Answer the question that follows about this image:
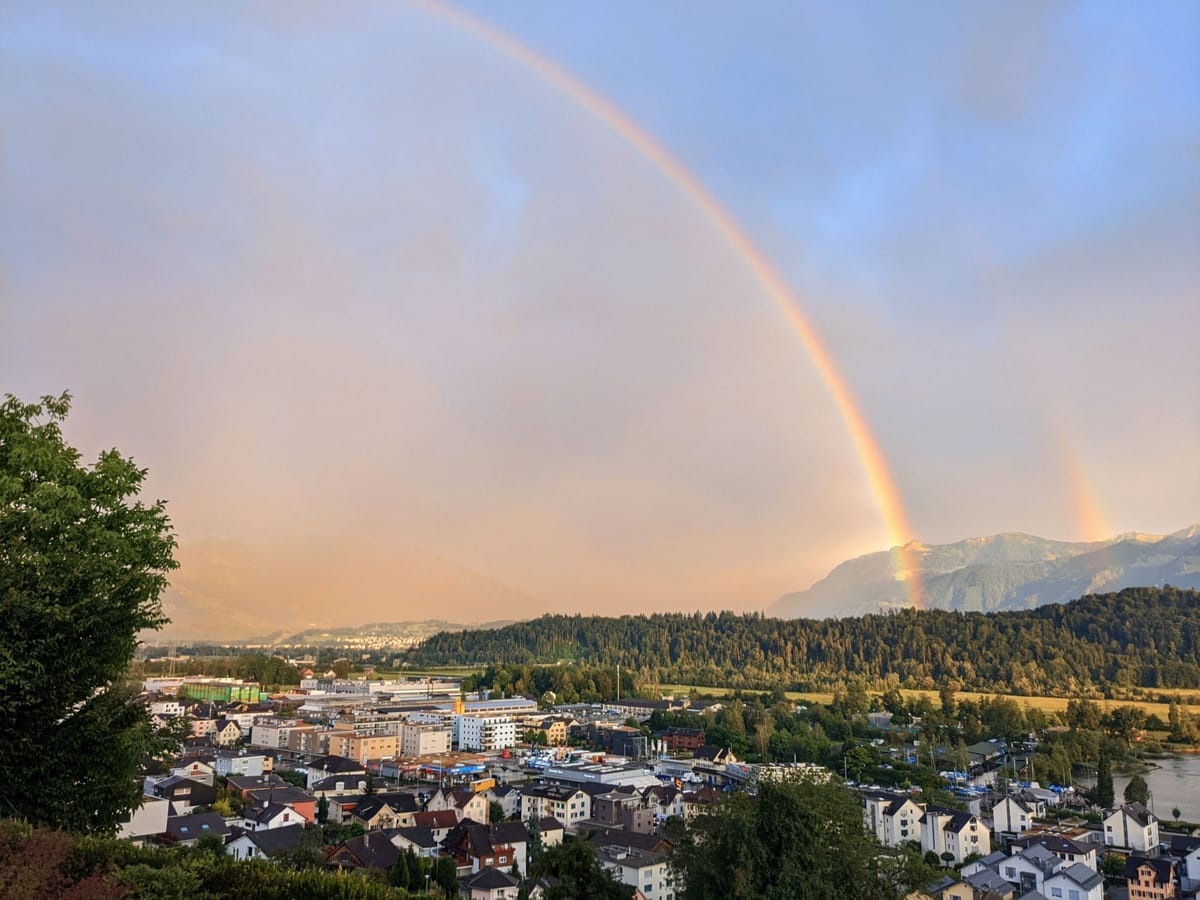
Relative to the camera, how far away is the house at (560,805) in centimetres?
2261

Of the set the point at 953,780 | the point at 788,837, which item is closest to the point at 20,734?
the point at 788,837

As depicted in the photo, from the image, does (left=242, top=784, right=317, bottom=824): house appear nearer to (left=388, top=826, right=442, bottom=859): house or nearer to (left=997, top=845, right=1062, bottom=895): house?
(left=388, top=826, right=442, bottom=859): house

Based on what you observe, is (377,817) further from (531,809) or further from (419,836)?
(531,809)

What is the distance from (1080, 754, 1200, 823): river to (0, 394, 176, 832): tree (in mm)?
28173

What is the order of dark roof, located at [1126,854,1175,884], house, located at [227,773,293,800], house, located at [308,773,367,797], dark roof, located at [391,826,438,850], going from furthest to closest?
1. house, located at [308,773,367,797]
2. house, located at [227,773,293,800]
3. dark roof, located at [391,826,438,850]
4. dark roof, located at [1126,854,1175,884]

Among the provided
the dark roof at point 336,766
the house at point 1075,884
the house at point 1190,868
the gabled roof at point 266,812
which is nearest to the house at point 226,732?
the dark roof at point 336,766

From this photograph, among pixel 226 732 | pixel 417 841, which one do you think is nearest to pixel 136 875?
pixel 417 841

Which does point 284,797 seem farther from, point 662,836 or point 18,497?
point 18,497

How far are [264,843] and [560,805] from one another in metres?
8.79

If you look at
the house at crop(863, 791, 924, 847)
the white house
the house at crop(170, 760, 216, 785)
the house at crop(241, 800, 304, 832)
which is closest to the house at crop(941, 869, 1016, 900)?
the house at crop(863, 791, 924, 847)

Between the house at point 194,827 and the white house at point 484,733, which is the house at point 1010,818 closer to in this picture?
the house at point 194,827

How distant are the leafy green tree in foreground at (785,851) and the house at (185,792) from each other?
15387 mm

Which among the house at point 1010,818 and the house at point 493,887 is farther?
the house at point 1010,818

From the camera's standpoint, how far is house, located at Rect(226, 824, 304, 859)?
1588 cm
